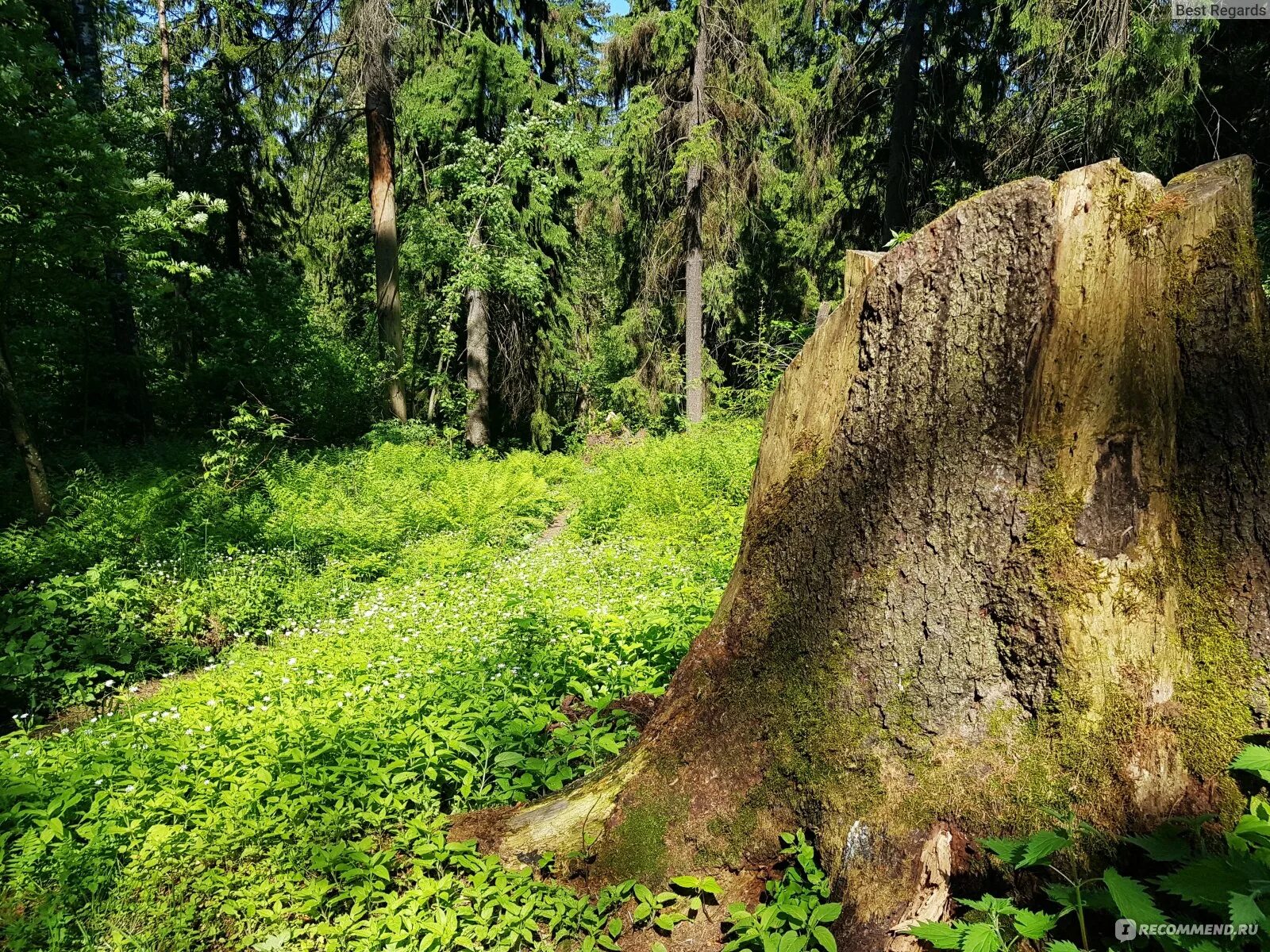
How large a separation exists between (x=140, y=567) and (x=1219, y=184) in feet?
29.7

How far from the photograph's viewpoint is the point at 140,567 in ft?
24.6

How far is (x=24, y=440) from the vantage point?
312 inches

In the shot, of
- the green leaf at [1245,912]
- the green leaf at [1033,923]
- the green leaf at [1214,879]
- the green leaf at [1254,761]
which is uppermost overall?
the green leaf at [1254,761]

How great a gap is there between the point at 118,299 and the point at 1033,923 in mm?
14908

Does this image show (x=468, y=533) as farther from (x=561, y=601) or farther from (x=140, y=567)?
(x=561, y=601)

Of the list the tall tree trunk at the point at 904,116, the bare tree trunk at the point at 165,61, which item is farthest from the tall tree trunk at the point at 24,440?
the tall tree trunk at the point at 904,116

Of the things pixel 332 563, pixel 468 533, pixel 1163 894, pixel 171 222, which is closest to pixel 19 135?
pixel 171 222

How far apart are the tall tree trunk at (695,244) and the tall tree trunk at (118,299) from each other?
10.4 metres

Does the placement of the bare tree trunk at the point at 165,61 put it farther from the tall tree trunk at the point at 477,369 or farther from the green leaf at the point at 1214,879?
the green leaf at the point at 1214,879

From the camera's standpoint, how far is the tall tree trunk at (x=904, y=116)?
1110 cm

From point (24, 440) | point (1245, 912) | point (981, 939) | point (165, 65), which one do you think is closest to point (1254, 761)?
point (1245, 912)

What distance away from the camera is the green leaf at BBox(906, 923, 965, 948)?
5.15 feet

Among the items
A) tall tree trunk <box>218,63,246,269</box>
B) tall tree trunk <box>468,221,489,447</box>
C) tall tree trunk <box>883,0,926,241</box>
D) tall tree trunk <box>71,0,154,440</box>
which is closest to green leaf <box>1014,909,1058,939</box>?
tall tree trunk <box>883,0,926,241</box>

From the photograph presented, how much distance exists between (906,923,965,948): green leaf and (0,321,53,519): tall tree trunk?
9894 millimetres
